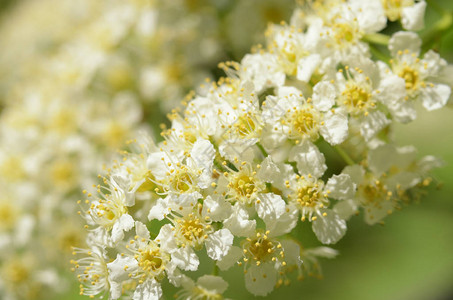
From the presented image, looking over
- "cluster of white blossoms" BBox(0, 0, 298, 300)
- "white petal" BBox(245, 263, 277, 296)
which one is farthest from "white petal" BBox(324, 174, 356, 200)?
"cluster of white blossoms" BBox(0, 0, 298, 300)

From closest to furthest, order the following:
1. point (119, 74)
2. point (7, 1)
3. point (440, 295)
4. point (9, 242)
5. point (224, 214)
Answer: point (224, 214) < point (440, 295) < point (9, 242) < point (119, 74) < point (7, 1)

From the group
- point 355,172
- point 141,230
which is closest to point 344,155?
point 355,172

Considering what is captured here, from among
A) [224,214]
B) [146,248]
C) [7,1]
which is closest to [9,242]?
[146,248]

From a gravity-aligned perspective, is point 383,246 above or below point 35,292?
below

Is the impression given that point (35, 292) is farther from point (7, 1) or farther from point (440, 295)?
point (7, 1)

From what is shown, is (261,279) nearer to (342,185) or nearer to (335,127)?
(342,185)
